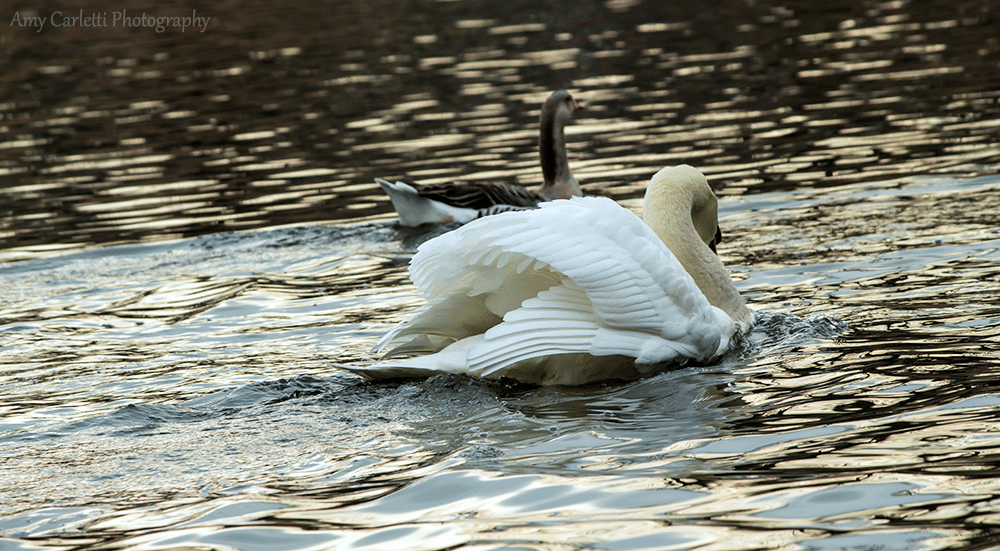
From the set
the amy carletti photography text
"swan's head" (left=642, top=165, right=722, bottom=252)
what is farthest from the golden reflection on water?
"swan's head" (left=642, top=165, right=722, bottom=252)

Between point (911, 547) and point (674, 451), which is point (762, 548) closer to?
point (911, 547)

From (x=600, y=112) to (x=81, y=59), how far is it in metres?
13.3

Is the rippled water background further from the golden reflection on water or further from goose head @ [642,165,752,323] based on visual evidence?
goose head @ [642,165,752,323]

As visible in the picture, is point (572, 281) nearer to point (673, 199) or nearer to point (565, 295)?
point (565, 295)

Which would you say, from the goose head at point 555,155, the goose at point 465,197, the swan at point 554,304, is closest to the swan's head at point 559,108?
the goose head at point 555,155

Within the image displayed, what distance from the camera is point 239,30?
27266 millimetres

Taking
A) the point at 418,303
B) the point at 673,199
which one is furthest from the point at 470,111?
the point at 673,199

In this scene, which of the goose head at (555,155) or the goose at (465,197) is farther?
the goose head at (555,155)

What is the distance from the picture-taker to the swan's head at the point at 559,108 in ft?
42.9

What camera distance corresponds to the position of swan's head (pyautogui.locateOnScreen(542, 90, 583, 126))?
13.1m

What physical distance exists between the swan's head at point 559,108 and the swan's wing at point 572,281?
6916mm

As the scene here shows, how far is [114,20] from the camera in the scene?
29531 millimetres

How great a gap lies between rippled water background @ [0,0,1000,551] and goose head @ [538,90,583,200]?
1.98 ft

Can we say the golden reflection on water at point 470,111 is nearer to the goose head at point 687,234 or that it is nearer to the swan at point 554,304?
the goose head at point 687,234
